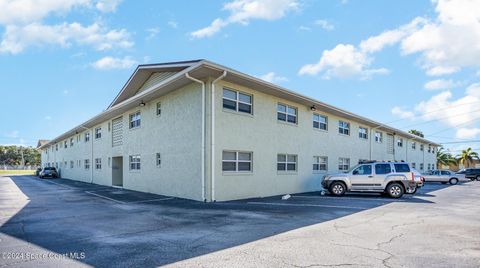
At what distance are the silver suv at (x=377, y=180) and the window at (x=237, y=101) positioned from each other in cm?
607

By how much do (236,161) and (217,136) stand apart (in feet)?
5.52

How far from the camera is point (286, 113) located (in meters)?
17.9

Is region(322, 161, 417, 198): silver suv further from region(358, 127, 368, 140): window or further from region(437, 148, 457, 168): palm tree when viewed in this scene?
region(437, 148, 457, 168): palm tree

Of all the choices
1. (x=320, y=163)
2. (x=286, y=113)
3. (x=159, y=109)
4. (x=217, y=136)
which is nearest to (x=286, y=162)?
(x=286, y=113)

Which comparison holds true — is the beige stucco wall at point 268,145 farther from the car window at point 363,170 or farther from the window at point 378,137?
the window at point 378,137

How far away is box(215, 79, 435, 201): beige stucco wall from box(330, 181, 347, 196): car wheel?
84.7 inches

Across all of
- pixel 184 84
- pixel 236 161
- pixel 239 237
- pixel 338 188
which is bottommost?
pixel 338 188

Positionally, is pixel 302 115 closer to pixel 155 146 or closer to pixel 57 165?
pixel 155 146

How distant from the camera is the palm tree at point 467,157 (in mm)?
67062

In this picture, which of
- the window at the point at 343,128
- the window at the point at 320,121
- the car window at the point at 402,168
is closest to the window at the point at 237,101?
the window at the point at 320,121

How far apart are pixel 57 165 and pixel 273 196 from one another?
3598cm

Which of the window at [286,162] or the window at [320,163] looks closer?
the window at [286,162]

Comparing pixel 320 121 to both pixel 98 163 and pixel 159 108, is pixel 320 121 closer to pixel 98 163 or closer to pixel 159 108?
pixel 159 108

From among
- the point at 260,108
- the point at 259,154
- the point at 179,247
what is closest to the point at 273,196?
the point at 259,154
